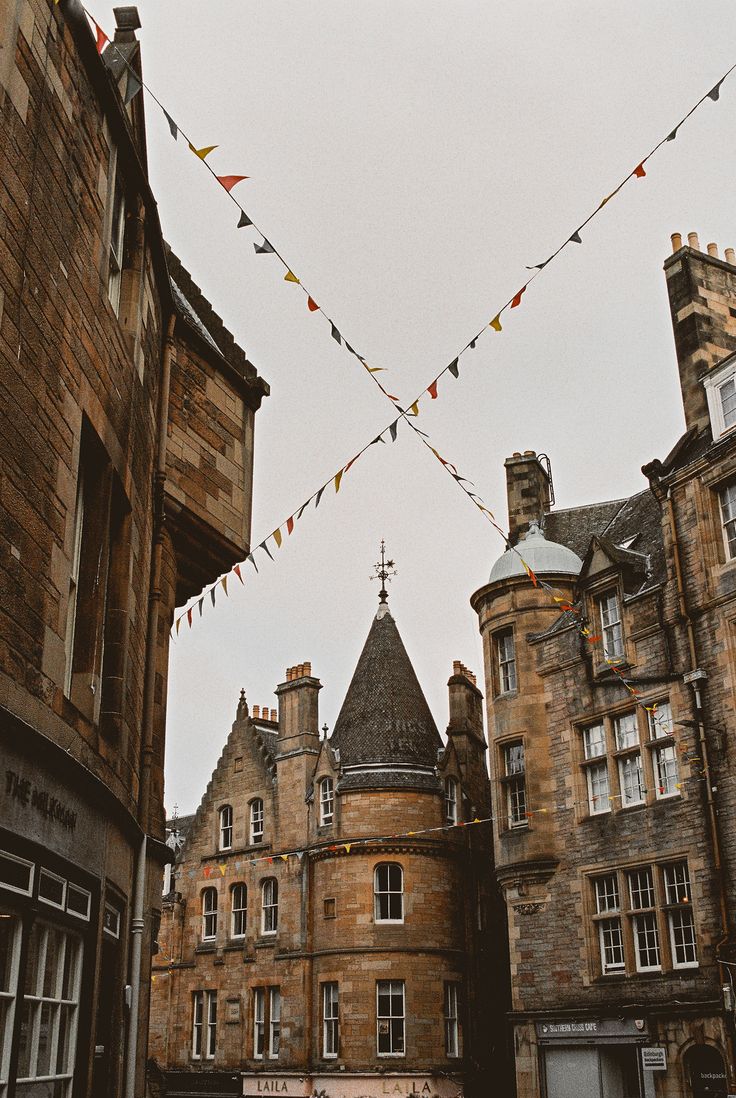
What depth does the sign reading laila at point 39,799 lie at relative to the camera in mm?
5648

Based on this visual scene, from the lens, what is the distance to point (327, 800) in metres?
31.1

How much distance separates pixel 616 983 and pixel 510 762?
5161 mm

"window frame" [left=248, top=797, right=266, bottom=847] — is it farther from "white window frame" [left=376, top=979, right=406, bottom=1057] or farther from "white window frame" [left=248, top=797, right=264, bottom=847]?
"white window frame" [left=376, top=979, right=406, bottom=1057]

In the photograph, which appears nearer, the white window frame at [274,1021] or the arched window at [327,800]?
the white window frame at [274,1021]

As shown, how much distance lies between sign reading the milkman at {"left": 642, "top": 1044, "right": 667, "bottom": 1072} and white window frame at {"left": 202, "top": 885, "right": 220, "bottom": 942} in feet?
57.4

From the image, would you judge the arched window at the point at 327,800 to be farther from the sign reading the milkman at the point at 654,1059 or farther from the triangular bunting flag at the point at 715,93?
the triangular bunting flag at the point at 715,93

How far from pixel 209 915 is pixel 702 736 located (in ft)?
65.7

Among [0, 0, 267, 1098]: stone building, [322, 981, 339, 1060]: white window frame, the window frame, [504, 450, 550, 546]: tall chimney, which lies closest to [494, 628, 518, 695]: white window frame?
[504, 450, 550, 546]: tall chimney

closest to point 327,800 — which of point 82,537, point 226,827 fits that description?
point 226,827

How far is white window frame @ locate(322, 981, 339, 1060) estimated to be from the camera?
28.2m

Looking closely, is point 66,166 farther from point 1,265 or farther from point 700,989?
point 700,989

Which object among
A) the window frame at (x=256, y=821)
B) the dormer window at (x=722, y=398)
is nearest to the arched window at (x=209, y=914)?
the window frame at (x=256, y=821)

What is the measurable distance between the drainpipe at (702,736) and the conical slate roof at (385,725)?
1250 cm

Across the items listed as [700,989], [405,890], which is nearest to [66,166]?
[700,989]
